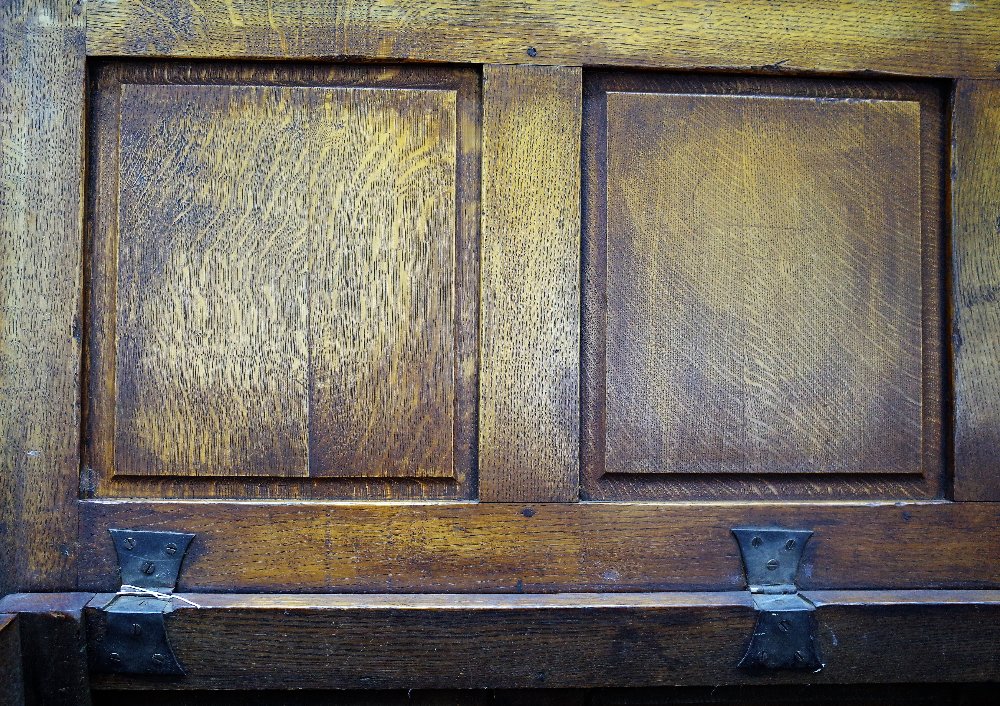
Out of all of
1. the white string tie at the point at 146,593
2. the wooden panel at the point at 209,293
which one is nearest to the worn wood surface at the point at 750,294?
the wooden panel at the point at 209,293

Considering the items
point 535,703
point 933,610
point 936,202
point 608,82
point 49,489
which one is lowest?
point 535,703

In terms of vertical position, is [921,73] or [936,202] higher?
[921,73]

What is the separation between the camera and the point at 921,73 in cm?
93

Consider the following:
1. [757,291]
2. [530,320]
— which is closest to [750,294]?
[757,291]

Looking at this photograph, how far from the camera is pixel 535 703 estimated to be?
2.96 ft

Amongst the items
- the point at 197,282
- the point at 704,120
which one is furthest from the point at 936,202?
the point at 197,282

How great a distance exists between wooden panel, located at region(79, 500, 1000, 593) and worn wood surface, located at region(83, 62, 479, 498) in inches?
1.3

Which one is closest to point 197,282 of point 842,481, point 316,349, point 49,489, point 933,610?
point 316,349

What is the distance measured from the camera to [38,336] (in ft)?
2.89

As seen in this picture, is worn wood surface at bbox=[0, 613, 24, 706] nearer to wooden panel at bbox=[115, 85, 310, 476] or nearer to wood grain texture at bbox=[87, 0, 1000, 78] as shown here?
wooden panel at bbox=[115, 85, 310, 476]

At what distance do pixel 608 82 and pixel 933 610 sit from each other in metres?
0.67

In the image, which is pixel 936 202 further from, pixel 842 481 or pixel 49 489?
pixel 49 489

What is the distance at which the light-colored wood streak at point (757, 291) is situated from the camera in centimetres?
91

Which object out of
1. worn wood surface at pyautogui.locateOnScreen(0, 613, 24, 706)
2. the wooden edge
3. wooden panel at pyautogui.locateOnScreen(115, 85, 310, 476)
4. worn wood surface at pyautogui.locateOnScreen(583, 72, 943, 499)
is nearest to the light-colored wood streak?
worn wood surface at pyautogui.locateOnScreen(583, 72, 943, 499)
